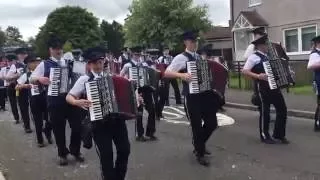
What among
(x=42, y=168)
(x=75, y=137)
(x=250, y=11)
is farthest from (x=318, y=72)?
(x=250, y=11)

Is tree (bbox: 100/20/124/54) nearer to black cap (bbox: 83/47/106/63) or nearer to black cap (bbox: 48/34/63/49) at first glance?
black cap (bbox: 48/34/63/49)

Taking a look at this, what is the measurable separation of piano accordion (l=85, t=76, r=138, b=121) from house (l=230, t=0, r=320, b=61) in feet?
70.8

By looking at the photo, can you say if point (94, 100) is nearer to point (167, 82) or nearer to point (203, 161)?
point (203, 161)

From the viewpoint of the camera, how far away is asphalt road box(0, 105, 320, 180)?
7.71 m

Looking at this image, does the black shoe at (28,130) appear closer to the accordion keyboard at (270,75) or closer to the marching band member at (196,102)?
the marching band member at (196,102)

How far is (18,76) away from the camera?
13.7 metres

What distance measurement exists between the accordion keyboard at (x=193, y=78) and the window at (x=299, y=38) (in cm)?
1971

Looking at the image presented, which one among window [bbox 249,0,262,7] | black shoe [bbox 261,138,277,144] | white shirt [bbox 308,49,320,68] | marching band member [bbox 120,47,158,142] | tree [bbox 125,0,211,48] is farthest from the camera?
tree [bbox 125,0,211,48]

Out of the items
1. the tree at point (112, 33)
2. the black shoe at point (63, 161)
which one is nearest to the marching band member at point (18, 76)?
the black shoe at point (63, 161)

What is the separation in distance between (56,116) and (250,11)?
23.9m

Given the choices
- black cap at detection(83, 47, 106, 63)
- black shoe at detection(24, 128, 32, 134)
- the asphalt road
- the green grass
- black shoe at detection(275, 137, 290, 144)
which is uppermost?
black cap at detection(83, 47, 106, 63)

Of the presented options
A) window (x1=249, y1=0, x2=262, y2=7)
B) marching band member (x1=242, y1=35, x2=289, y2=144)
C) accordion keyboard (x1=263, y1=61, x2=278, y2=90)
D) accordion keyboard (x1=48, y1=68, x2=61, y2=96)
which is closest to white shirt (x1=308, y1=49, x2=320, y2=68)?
marching band member (x1=242, y1=35, x2=289, y2=144)

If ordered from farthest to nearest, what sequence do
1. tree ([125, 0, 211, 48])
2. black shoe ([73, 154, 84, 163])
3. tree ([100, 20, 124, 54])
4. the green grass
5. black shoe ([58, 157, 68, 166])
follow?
1. tree ([100, 20, 124, 54])
2. tree ([125, 0, 211, 48])
3. the green grass
4. black shoe ([73, 154, 84, 163])
5. black shoe ([58, 157, 68, 166])

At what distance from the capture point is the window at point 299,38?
2720cm
